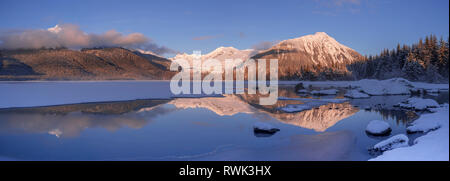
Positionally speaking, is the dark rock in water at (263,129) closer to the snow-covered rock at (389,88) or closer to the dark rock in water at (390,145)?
the dark rock in water at (390,145)

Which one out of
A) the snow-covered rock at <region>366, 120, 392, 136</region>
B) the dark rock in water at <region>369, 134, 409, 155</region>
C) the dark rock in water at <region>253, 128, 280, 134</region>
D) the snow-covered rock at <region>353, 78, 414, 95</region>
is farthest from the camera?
the snow-covered rock at <region>353, 78, 414, 95</region>

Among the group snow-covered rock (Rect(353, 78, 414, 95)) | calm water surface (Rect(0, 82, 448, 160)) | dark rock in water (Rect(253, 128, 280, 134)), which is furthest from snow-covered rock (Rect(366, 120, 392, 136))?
snow-covered rock (Rect(353, 78, 414, 95))

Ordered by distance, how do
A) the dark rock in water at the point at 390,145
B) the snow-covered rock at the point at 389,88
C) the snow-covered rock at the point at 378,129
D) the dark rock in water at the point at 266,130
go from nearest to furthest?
the dark rock in water at the point at 390,145
the snow-covered rock at the point at 378,129
the dark rock in water at the point at 266,130
the snow-covered rock at the point at 389,88

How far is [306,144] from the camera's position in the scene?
926cm

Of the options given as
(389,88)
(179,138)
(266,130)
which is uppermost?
(389,88)

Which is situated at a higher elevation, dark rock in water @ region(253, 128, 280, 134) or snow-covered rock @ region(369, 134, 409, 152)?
snow-covered rock @ region(369, 134, 409, 152)

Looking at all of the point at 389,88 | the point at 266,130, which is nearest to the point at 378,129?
the point at 266,130

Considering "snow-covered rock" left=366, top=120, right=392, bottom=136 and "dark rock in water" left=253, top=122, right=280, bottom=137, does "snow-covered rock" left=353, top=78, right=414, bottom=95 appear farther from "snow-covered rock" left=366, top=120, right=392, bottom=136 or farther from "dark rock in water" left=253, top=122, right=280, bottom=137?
"dark rock in water" left=253, top=122, right=280, bottom=137

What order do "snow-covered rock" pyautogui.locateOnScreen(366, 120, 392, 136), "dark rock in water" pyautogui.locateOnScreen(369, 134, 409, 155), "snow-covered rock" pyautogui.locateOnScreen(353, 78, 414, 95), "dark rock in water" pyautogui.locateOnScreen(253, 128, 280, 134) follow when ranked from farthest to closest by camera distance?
"snow-covered rock" pyautogui.locateOnScreen(353, 78, 414, 95), "dark rock in water" pyautogui.locateOnScreen(253, 128, 280, 134), "snow-covered rock" pyautogui.locateOnScreen(366, 120, 392, 136), "dark rock in water" pyautogui.locateOnScreen(369, 134, 409, 155)

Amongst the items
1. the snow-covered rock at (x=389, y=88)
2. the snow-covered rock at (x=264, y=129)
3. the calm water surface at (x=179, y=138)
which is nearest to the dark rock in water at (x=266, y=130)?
the snow-covered rock at (x=264, y=129)

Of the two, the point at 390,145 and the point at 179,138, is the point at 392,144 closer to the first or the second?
the point at 390,145
